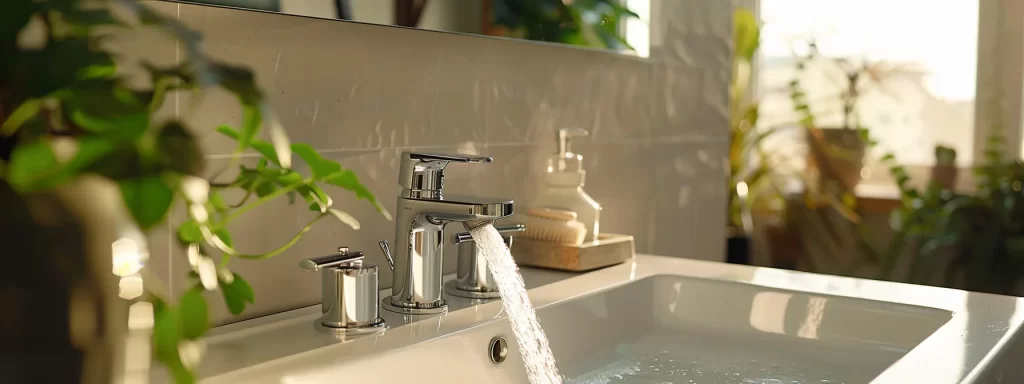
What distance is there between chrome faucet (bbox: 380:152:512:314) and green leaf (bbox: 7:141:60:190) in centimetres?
63

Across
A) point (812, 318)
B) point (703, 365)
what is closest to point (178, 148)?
point (703, 365)

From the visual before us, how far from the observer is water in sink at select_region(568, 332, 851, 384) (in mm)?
873

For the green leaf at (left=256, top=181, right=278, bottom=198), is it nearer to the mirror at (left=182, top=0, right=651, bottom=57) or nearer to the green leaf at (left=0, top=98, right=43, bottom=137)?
the mirror at (left=182, top=0, right=651, bottom=57)

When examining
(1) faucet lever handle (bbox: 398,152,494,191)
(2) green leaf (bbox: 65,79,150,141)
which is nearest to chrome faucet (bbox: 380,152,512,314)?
(1) faucet lever handle (bbox: 398,152,494,191)

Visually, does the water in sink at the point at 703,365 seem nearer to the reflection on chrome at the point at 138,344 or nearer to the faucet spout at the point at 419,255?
the faucet spout at the point at 419,255

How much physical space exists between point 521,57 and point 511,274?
36 cm

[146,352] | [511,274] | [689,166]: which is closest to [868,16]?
[689,166]

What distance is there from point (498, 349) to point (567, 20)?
491mm

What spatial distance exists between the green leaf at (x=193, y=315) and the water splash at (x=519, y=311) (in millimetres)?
581

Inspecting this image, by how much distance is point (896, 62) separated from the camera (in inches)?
105

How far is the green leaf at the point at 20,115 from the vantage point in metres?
0.18

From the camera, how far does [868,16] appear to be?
2727mm

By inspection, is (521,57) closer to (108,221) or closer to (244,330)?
(244,330)

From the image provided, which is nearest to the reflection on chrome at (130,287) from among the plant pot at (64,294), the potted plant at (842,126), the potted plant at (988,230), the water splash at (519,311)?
the plant pot at (64,294)
